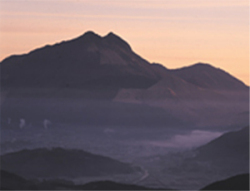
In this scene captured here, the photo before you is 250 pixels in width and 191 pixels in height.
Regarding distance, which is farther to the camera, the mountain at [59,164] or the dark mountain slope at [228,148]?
the dark mountain slope at [228,148]

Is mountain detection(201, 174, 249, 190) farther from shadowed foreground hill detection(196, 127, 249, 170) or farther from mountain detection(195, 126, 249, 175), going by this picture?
shadowed foreground hill detection(196, 127, 249, 170)

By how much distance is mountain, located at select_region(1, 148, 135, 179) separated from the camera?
14125 cm

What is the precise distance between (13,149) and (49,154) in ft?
93.6

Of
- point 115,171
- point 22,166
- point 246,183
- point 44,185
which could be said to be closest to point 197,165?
point 115,171

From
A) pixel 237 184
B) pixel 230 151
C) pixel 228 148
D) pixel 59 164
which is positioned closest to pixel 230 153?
pixel 230 151

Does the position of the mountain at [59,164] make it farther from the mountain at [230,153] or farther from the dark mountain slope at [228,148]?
the dark mountain slope at [228,148]

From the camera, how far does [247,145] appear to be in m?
162

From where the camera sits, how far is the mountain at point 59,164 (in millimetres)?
141250

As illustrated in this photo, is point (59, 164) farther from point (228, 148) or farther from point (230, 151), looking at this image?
point (228, 148)

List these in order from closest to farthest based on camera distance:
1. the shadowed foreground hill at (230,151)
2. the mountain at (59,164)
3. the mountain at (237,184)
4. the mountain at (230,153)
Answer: the mountain at (237,184) → the mountain at (59,164) → the mountain at (230,153) → the shadowed foreground hill at (230,151)

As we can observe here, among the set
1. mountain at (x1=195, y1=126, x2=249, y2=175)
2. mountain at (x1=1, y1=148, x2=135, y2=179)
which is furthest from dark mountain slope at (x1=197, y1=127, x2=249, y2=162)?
mountain at (x1=1, y1=148, x2=135, y2=179)

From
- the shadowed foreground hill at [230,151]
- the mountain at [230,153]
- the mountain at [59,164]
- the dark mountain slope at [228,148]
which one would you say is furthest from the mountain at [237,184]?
the dark mountain slope at [228,148]

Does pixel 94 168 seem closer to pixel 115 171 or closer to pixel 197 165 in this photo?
pixel 115 171

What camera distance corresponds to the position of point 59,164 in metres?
151
